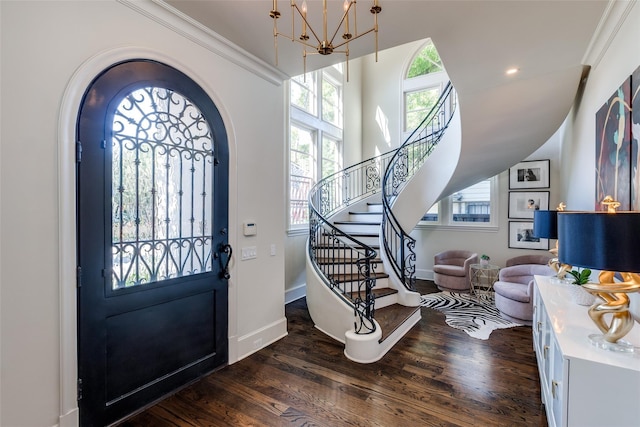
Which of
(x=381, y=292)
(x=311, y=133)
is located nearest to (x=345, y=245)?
(x=381, y=292)

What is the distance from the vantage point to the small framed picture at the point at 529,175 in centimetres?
523

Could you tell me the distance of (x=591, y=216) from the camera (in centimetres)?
122

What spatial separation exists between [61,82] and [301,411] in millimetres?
2690

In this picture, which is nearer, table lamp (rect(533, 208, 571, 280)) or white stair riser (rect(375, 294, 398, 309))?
table lamp (rect(533, 208, 571, 280))

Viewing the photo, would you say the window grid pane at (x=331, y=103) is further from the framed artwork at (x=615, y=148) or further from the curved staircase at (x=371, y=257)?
the framed artwork at (x=615, y=148)

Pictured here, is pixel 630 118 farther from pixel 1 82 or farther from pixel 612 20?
pixel 1 82

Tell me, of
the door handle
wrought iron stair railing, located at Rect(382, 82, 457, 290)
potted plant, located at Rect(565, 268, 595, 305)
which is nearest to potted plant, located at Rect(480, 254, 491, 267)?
wrought iron stair railing, located at Rect(382, 82, 457, 290)

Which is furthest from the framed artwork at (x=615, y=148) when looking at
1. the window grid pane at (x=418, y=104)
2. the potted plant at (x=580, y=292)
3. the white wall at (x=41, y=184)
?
the window grid pane at (x=418, y=104)

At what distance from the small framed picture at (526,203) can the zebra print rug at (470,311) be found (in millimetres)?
1670

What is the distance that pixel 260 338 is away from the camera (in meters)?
3.09

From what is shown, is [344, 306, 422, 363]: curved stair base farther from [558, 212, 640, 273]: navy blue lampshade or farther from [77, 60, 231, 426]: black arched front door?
[558, 212, 640, 273]: navy blue lampshade

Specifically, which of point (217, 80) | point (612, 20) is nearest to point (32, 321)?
point (217, 80)

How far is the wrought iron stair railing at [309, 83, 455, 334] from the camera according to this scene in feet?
10.6

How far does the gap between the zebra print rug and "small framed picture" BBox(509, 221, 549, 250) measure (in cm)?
121
